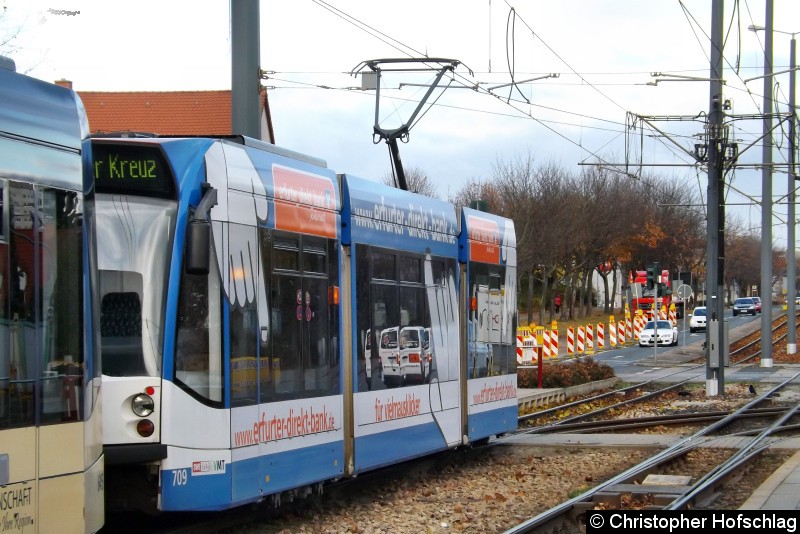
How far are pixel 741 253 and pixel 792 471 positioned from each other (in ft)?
326

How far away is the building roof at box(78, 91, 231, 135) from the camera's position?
45.2m

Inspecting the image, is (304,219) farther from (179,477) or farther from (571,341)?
(571,341)

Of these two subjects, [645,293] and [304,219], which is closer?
[304,219]

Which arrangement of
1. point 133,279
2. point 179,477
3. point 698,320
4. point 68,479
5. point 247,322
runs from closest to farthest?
point 68,479 → point 179,477 → point 133,279 → point 247,322 → point 698,320

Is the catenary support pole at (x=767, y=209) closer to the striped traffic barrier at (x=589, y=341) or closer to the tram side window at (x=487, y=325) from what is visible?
the striped traffic barrier at (x=589, y=341)

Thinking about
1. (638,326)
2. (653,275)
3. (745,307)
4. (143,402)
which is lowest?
(638,326)

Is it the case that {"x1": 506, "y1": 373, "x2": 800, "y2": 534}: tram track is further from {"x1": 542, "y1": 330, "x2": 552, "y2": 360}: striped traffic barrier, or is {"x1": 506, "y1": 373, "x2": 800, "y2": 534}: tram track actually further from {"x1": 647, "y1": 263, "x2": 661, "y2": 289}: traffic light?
{"x1": 542, "y1": 330, "x2": 552, "y2": 360}: striped traffic barrier

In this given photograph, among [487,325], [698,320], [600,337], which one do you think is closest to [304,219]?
[487,325]

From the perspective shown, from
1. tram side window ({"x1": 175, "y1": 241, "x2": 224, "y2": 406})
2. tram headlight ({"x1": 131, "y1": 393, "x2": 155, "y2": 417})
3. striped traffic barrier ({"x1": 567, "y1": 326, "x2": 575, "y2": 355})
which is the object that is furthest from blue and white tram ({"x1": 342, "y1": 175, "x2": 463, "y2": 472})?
striped traffic barrier ({"x1": 567, "y1": 326, "x2": 575, "y2": 355})

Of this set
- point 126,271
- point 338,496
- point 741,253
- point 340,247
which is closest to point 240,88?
point 340,247

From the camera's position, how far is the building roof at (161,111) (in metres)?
45.2

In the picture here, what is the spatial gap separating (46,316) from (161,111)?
40.9 meters

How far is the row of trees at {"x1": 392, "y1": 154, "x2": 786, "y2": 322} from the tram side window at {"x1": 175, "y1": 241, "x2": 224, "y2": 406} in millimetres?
46672

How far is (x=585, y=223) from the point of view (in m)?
63.9
